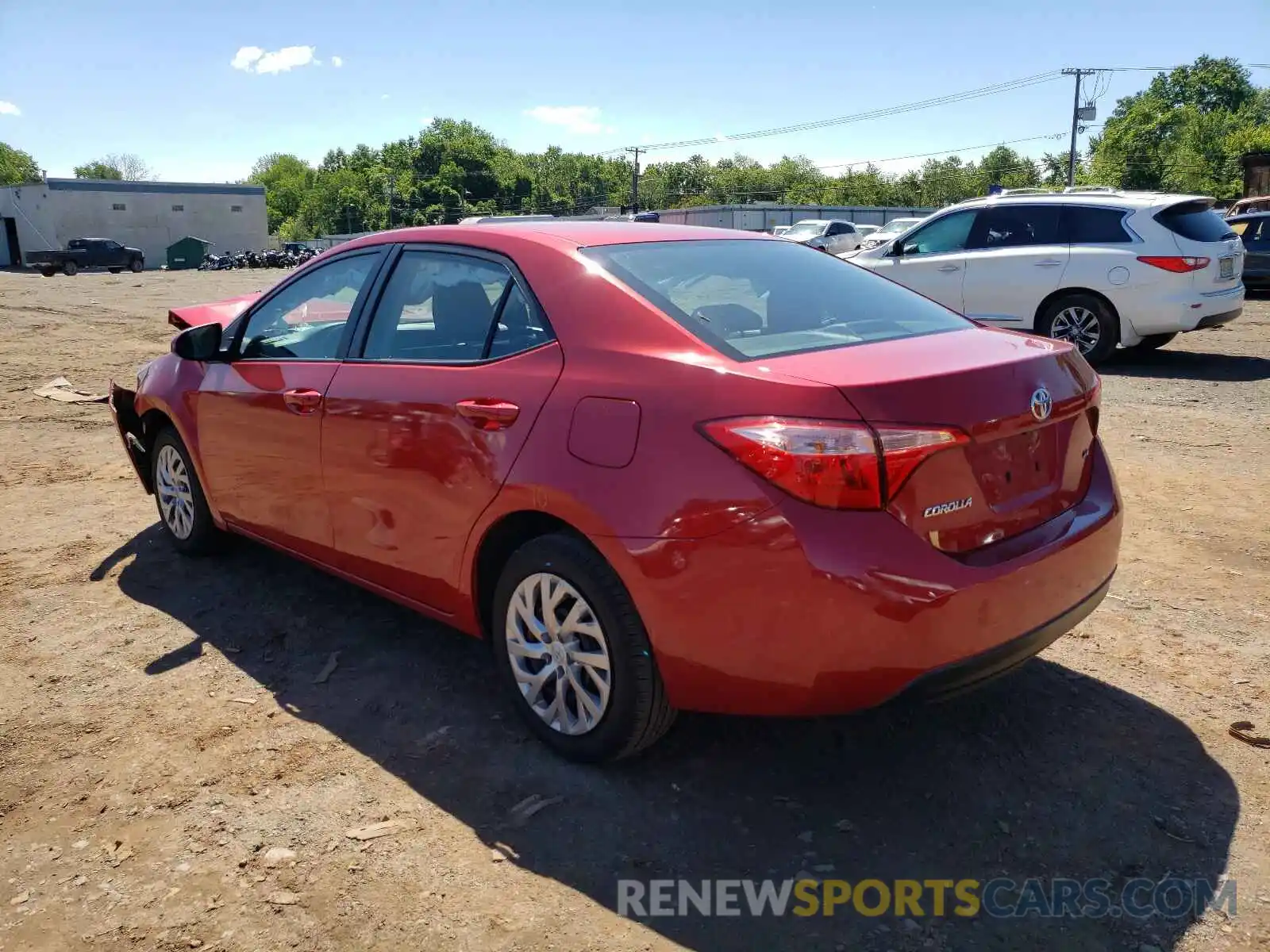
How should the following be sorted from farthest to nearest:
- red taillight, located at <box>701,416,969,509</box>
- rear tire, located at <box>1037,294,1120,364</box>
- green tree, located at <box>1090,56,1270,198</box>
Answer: green tree, located at <box>1090,56,1270,198</box> < rear tire, located at <box>1037,294,1120,364</box> < red taillight, located at <box>701,416,969,509</box>

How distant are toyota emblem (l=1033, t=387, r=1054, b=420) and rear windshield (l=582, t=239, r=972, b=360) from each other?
492mm

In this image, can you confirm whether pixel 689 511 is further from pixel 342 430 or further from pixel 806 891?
pixel 342 430

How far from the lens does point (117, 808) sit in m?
2.97

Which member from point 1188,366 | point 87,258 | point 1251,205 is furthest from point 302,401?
point 87,258

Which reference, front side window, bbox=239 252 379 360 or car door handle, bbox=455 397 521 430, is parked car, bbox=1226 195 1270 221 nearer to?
front side window, bbox=239 252 379 360

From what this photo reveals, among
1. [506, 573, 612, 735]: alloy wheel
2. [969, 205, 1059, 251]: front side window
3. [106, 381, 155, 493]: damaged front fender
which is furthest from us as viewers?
[969, 205, 1059, 251]: front side window

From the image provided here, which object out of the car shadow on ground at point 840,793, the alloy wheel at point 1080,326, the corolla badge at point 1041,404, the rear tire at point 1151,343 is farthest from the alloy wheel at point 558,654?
the rear tire at point 1151,343

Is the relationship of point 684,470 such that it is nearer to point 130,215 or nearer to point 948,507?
point 948,507

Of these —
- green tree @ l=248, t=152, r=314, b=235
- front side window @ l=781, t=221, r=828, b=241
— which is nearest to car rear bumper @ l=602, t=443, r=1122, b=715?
front side window @ l=781, t=221, r=828, b=241

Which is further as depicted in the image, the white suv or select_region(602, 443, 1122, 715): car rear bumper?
the white suv

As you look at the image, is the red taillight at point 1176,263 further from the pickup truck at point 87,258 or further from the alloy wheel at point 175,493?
the pickup truck at point 87,258

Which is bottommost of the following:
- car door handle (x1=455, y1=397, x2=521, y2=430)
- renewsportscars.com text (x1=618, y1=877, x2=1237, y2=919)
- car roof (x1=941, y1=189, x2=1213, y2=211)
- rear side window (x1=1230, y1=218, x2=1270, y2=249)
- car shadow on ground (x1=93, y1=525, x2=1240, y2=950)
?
renewsportscars.com text (x1=618, y1=877, x2=1237, y2=919)

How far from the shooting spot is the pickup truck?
1911 inches

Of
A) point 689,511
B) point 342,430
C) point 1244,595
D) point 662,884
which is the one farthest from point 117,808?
point 1244,595
